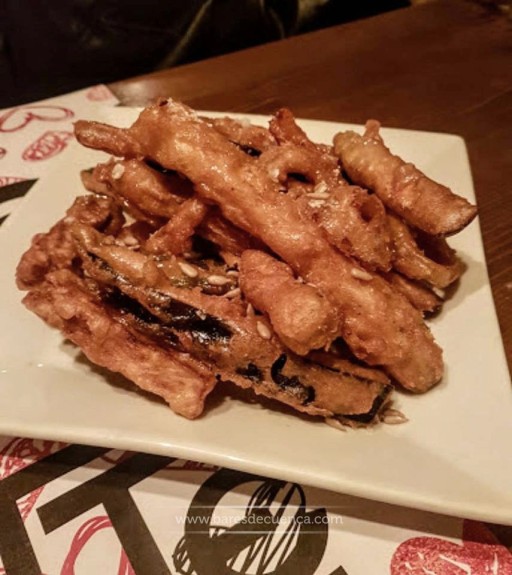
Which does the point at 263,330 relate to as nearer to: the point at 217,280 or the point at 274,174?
the point at 217,280

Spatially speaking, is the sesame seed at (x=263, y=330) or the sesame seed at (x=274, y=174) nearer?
the sesame seed at (x=263, y=330)

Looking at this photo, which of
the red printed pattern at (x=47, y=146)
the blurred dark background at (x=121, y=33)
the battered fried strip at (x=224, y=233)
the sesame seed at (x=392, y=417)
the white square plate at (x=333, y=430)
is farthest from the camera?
the blurred dark background at (x=121, y=33)

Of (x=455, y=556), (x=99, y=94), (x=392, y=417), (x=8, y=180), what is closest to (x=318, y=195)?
(x=392, y=417)

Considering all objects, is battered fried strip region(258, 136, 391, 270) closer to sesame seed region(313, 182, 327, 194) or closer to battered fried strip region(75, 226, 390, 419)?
sesame seed region(313, 182, 327, 194)

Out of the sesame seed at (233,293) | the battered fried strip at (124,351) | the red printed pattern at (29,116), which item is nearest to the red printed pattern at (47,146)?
the red printed pattern at (29,116)

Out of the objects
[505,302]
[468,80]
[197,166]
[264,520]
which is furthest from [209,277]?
[468,80]

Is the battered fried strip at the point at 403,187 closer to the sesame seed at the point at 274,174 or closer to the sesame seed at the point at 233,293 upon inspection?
the sesame seed at the point at 274,174

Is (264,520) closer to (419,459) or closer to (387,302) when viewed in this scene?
(419,459)

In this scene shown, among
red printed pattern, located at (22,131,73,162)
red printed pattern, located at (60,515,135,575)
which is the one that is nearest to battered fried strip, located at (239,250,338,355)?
red printed pattern, located at (60,515,135,575)
